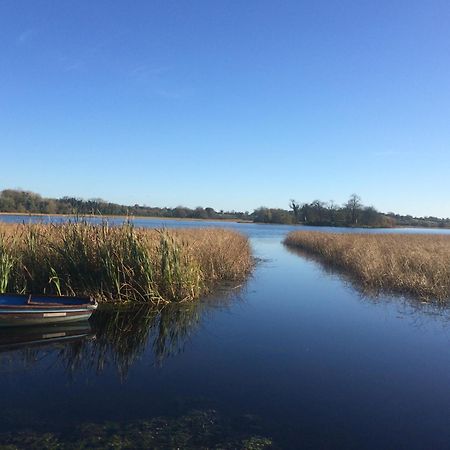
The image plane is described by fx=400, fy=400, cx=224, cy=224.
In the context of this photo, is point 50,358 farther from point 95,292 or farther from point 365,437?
point 365,437

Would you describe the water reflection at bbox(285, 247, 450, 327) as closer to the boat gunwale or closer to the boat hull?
the boat gunwale

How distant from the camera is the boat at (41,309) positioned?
29.8ft

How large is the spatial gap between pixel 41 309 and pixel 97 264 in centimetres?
296

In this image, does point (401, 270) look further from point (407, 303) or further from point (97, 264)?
point (97, 264)

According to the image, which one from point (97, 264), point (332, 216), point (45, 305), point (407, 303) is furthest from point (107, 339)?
point (332, 216)

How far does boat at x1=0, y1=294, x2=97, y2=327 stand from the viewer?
9094 millimetres

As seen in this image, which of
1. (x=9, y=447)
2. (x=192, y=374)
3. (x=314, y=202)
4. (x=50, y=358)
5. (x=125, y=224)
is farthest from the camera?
(x=314, y=202)

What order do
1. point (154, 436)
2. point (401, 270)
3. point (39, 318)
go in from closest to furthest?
point (154, 436) < point (39, 318) < point (401, 270)

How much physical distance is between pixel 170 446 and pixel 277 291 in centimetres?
1143

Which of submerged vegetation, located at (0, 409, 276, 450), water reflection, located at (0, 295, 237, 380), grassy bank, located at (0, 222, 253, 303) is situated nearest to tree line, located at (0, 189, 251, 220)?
grassy bank, located at (0, 222, 253, 303)

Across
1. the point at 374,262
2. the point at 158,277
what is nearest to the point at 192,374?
the point at 158,277

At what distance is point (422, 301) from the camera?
1404cm

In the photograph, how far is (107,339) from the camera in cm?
920

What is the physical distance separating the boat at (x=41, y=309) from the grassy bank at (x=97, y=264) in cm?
133
